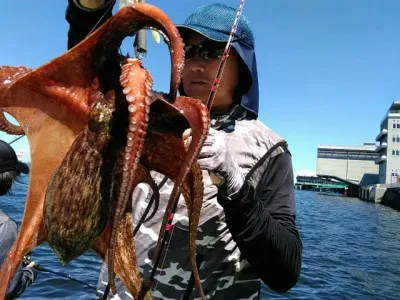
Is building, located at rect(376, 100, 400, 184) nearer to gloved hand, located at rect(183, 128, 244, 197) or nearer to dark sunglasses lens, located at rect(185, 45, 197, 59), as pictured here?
dark sunglasses lens, located at rect(185, 45, 197, 59)

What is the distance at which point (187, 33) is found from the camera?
2.75 m

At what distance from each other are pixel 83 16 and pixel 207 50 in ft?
2.82

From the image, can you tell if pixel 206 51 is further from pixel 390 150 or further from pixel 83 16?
pixel 390 150

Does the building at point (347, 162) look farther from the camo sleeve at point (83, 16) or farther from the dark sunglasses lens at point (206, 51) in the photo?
the camo sleeve at point (83, 16)

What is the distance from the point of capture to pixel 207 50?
2729 mm

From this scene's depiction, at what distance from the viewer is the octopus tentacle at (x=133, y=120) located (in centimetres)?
138

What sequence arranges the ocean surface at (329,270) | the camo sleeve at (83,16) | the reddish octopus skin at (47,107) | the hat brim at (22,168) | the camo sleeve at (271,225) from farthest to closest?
the ocean surface at (329,270) < the hat brim at (22,168) < the camo sleeve at (83,16) < the camo sleeve at (271,225) < the reddish octopus skin at (47,107)

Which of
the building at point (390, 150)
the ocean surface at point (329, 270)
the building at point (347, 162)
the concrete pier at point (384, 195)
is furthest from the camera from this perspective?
the building at point (347, 162)

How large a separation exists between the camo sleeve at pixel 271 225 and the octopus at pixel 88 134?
0.44m

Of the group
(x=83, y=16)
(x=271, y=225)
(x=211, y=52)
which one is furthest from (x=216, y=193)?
(x=83, y=16)

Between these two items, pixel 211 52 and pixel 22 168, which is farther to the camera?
pixel 22 168

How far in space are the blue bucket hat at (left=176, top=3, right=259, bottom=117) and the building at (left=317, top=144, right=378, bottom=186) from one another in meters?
110

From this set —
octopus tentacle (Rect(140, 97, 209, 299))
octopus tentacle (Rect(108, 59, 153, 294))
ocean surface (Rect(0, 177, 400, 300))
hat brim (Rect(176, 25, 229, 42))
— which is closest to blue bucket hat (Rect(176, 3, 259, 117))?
hat brim (Rect(176, 25, 229, 42))

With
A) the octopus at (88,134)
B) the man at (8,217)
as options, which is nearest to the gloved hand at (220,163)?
the octopus at (88,134)
